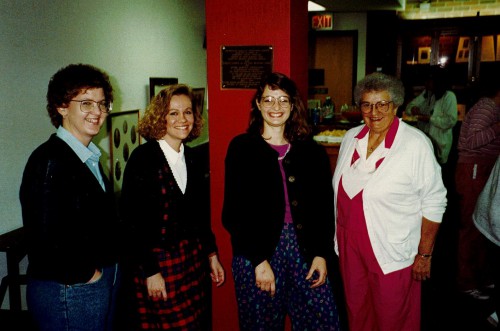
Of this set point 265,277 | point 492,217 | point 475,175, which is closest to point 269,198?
point 265,277

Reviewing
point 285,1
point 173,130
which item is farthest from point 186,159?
point 285,1

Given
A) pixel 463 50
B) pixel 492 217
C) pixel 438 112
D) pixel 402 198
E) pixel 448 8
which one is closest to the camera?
pixel 402 198

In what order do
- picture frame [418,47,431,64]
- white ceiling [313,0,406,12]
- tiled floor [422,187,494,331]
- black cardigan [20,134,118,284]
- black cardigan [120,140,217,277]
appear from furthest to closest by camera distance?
1. picture frame [418,47,431,64]
2. white ceiling [313,0,406,12]
3. tiled floor [422,187,494,331]
4. black cardigan [120,140,217,277]
5. black cardigan [20,134,118,284]

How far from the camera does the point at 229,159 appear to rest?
6.88ft

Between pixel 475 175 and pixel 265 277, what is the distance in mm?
2459

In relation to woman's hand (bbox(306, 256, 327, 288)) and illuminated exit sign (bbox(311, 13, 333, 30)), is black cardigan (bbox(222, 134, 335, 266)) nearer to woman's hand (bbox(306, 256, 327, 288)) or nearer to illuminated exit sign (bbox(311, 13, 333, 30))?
woman's hand (bbox(306, 256, 327, 288))

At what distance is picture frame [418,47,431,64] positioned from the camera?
8.63 metres

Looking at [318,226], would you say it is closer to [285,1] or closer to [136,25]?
[285,1]

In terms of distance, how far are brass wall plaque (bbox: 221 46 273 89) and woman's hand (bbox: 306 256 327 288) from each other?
1096mm

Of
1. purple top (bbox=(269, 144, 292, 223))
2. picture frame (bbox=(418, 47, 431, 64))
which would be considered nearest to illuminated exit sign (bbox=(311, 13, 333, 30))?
picture frame (bbox=(418, 47, 431, 64))

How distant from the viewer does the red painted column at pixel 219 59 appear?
8.23ft

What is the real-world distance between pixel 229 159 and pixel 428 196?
0.99m

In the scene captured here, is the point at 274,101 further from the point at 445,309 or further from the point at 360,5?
the point at 360,5

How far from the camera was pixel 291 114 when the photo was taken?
7.02 ft
